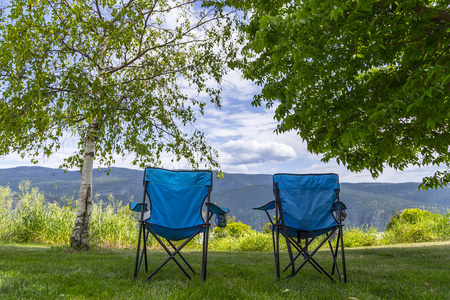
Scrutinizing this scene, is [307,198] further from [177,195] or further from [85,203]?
[85,203]

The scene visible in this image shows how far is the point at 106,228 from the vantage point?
22.9ft

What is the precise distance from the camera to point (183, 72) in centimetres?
631

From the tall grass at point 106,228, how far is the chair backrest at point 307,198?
4665 millimetres

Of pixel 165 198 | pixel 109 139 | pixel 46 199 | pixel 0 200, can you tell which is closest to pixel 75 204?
pixel 46 199

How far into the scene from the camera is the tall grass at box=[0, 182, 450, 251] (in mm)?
6996

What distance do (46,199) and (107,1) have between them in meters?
5.63

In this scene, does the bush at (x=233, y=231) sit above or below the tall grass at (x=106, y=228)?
below

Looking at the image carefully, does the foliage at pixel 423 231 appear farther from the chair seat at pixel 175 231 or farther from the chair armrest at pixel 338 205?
the chair seat at pixel 175 231

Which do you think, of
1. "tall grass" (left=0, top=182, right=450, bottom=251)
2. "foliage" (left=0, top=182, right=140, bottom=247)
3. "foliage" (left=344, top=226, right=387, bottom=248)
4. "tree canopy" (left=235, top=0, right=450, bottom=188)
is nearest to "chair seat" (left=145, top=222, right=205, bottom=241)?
"tree canopy" (left=235, top=0, right=450, bottom=188)

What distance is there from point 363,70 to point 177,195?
10.1 feet

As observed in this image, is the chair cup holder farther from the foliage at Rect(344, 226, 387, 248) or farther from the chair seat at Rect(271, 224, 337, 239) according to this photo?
the foliage at Rect(344, 226, 387, 248)

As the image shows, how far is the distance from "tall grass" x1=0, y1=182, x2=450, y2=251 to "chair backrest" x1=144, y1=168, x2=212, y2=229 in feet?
14.0

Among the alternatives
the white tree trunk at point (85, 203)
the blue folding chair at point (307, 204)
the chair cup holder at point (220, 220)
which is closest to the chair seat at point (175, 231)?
the chair cup holder at point (220, 220)

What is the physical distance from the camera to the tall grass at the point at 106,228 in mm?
6996
